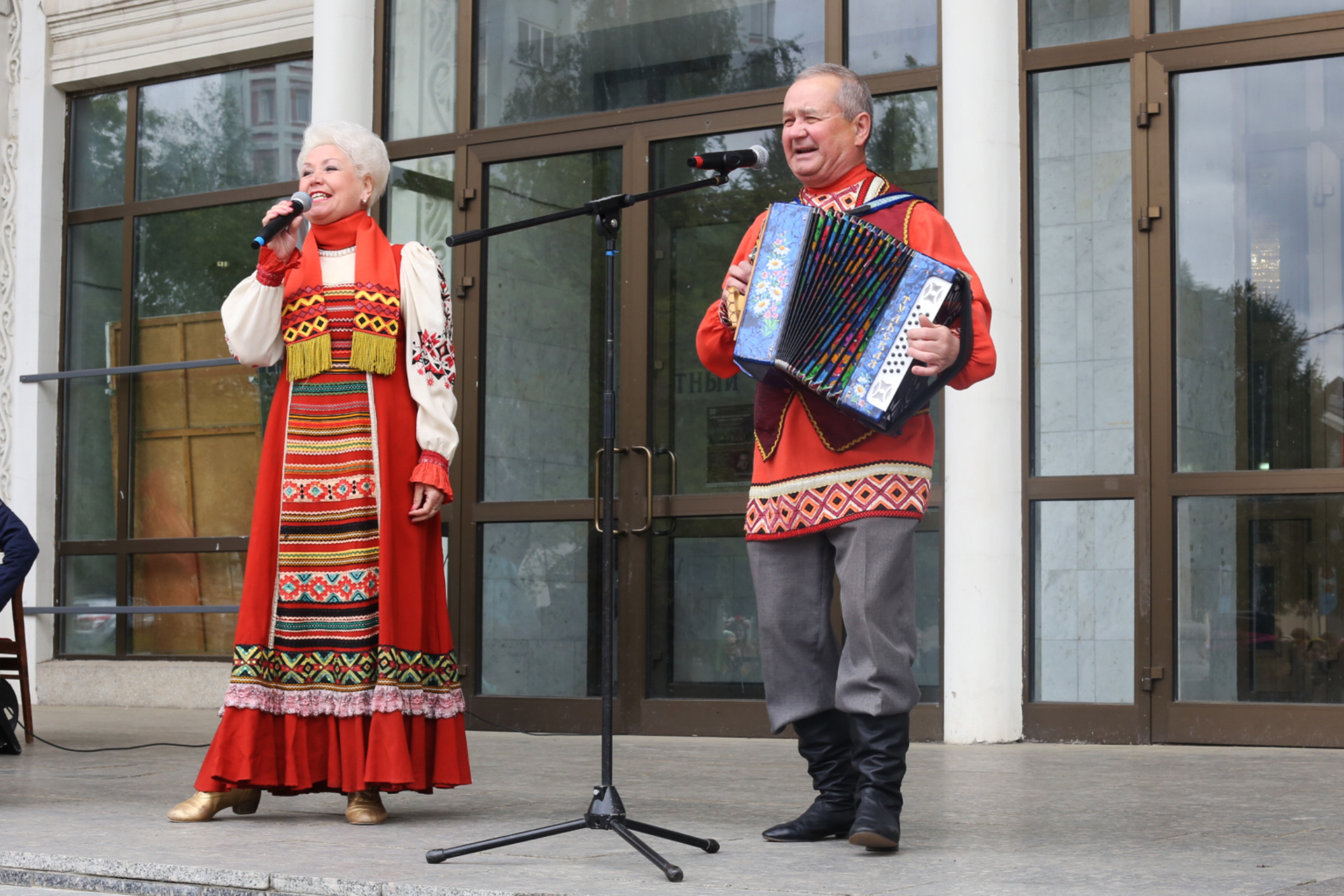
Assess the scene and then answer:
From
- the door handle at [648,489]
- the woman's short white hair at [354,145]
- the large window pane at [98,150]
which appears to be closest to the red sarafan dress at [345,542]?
the woman's short white hair at [354,145]

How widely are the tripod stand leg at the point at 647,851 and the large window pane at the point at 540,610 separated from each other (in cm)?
374

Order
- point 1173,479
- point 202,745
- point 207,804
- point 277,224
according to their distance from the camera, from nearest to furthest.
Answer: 1. point 277,224
2. point 207,804
3. point 1173,479
4. point 202,745

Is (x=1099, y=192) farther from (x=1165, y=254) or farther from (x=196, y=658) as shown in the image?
(x=196, y=658)

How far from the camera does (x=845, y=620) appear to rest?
12.0 ft

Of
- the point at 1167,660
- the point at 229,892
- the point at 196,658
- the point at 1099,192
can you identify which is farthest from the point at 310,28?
the point at 229,892

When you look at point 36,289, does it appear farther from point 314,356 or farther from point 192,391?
point 314,356

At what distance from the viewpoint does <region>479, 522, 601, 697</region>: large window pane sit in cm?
736

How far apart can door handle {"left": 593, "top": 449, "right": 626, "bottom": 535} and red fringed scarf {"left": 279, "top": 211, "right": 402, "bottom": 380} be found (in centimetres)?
287

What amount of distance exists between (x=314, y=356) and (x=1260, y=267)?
13.3ft

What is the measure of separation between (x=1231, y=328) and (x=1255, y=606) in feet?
3.76

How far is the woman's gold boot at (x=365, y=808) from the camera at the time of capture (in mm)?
4141

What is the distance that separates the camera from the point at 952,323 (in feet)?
11.4

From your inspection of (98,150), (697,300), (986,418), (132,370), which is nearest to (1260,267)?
(986,418)

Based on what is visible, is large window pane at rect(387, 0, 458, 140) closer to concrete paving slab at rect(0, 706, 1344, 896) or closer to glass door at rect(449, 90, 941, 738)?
glass door at rect(449, 90, 941, 738)
